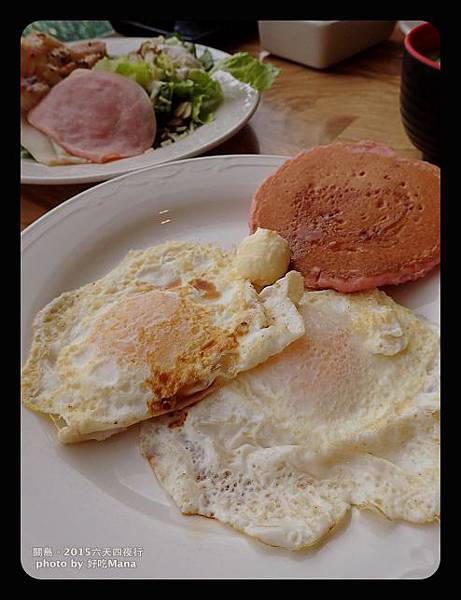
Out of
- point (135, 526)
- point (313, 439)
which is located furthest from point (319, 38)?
point (135, 526)

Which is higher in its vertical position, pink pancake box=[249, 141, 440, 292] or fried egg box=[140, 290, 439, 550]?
pink pancake box=[249, 141, 440, 292]

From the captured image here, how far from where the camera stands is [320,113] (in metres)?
2.31

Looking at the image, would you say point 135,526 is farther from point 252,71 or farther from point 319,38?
point 319,38

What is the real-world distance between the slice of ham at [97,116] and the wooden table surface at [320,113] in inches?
6.3

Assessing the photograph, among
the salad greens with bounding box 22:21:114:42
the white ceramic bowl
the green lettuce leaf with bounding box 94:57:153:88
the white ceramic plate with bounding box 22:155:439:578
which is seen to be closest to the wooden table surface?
the white ceramic bowl

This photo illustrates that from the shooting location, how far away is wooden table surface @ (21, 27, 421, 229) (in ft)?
6.75

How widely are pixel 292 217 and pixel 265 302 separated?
29 cm

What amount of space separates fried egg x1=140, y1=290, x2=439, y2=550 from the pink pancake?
169mm

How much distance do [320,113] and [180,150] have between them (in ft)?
2.08

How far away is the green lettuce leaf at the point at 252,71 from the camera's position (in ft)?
7.53

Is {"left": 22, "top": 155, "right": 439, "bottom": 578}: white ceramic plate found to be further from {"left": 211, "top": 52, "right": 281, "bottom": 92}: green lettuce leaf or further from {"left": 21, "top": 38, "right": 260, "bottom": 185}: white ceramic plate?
{"left": 211, "top": 52, "right": 281, "bottom": 92}: green lettuce leaf

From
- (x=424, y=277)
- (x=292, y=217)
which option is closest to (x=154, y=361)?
(x=292, y=217)

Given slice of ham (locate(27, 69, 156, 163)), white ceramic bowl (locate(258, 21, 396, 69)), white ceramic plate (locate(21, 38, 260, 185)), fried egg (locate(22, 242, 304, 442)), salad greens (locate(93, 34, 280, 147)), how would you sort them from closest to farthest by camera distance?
fried egg (locate(22, 242, 304, 442)), white ceramic plate (locate(21, 38, 260, 185)), slice of ham (locate(27, 69, 156, 163)), salad greens (locate(93, 34, 280, 147)), white ceramic bowl (locate(258, 21, 396, 69))

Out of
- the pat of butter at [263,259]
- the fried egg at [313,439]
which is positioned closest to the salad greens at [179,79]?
the pat of butter at [263,259]
